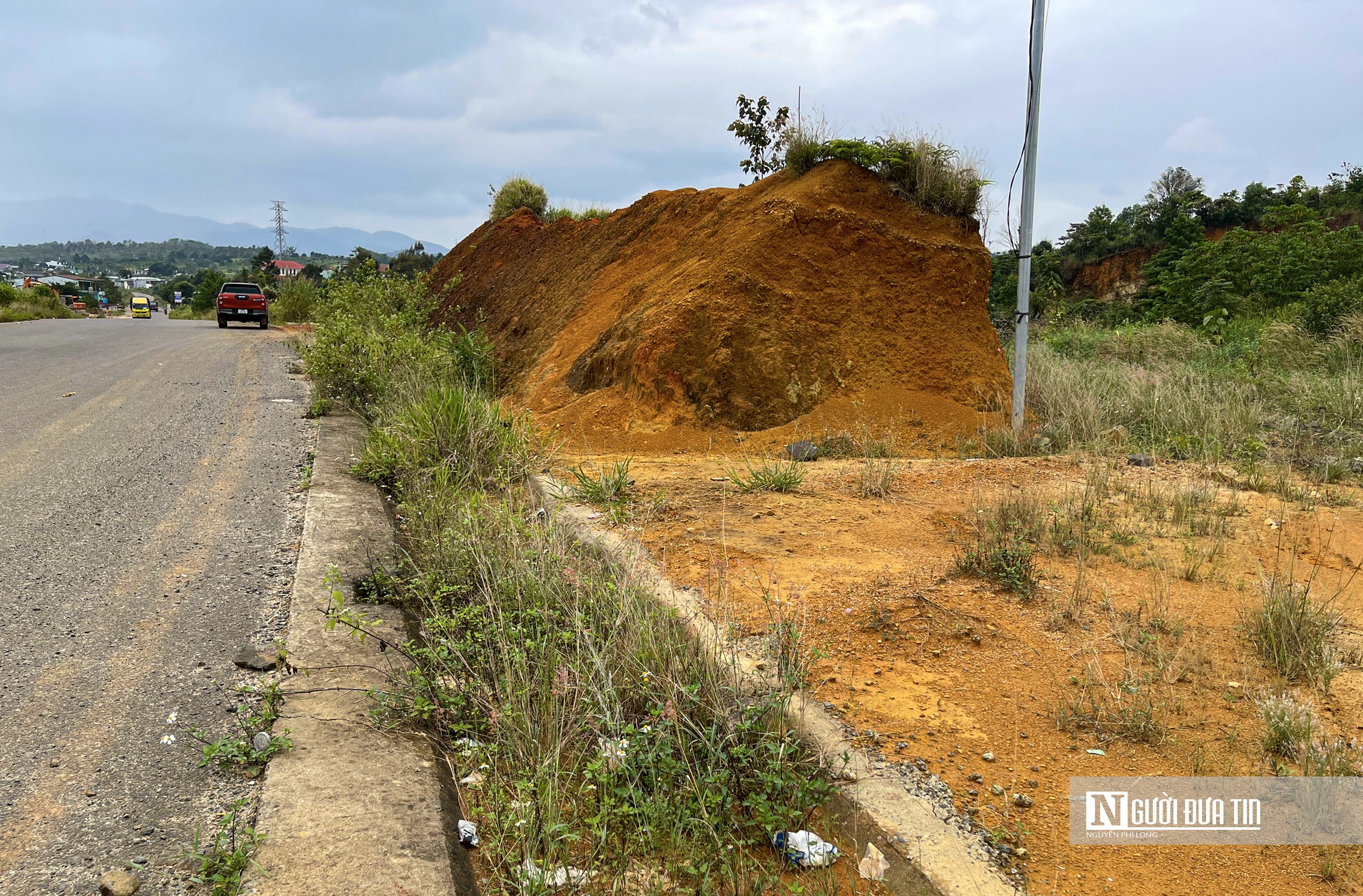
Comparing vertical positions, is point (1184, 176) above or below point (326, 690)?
above

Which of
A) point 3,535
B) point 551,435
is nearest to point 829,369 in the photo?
point 551,435


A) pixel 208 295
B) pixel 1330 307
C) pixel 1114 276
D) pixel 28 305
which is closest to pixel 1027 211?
pixel 1330 307

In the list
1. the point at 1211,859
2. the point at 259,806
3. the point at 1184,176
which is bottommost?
the point at 1211,859

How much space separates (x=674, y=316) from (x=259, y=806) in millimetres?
6459

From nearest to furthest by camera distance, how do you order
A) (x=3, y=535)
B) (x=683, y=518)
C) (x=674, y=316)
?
(x=3, y=535) → (x=683, y=518) → (x=674, y=316)

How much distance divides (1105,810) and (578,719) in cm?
168

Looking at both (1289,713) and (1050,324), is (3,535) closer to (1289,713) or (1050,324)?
(1289,713)

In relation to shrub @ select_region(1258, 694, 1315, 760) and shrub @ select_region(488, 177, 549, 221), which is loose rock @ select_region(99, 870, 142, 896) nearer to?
shrub @ select_region(1258, 694, 1315, 760)

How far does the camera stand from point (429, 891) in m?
2.01

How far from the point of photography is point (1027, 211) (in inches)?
289

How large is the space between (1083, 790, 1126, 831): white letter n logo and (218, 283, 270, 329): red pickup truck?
82.2 ft

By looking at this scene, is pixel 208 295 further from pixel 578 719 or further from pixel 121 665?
pixel 578 719

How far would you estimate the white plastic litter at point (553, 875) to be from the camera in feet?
6.94

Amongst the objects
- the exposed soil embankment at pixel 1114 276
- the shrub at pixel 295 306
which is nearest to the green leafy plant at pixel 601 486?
the shrub at pixel 295 306
